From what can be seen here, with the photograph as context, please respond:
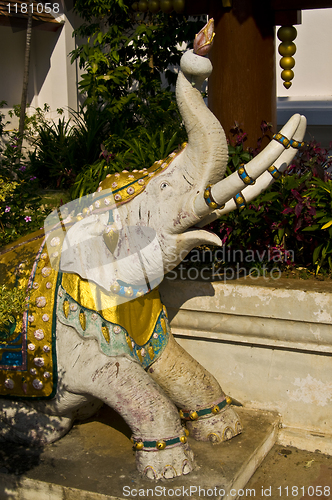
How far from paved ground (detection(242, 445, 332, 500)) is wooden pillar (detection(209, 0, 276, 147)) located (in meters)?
1.77

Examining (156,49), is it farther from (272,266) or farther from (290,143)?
(290,143)

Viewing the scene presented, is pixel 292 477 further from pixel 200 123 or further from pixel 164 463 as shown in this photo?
pixel 200 123

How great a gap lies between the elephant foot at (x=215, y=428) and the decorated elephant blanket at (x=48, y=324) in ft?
1.56

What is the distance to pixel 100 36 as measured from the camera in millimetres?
5023

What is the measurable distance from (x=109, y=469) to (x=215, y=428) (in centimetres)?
52

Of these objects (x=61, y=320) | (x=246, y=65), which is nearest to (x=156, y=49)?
(x=246, y=65)

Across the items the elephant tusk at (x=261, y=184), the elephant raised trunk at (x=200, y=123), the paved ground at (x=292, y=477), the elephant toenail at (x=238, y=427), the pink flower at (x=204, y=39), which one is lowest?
the paved ground at (x=292, y=477)

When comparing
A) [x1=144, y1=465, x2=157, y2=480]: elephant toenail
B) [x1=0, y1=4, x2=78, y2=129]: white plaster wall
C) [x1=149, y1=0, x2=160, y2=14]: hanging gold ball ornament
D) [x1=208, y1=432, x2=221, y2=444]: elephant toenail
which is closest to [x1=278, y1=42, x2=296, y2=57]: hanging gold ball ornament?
[x1=149, y1=0, x2=160, y2=14]: hanging gold ball ornament

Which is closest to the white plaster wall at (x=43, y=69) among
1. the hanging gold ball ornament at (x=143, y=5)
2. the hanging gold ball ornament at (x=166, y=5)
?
the hanging gold ball ornament at (x=143, y=5)

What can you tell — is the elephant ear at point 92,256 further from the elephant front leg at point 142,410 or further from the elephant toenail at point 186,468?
the elephant toenail at point 186,468

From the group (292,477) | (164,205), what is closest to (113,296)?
(164,205)

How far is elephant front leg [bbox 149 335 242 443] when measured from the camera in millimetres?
2365

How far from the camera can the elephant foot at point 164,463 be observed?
6.70 ft

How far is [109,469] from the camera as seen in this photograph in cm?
215
